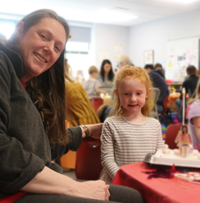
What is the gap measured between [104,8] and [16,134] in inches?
267

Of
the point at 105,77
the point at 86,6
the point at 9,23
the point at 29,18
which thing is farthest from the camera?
the point at 9,23

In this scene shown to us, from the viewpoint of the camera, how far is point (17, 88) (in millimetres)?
826

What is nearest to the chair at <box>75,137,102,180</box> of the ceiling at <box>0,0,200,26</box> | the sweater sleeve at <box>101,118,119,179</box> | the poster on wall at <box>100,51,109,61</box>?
the sweater sleeve at <box>101,118,119,179</box>

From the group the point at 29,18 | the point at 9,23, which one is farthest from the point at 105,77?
the point at 29,18

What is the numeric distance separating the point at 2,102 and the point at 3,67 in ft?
0.41

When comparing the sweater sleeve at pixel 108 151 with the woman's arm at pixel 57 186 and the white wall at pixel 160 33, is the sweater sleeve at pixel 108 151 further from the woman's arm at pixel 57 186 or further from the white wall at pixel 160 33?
the white wall at pixel 160 33

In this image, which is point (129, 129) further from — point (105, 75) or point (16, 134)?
point (105, 75)

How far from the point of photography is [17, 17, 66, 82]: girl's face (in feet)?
3.14

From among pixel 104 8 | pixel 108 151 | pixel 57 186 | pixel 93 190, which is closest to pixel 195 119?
pixel 108 151

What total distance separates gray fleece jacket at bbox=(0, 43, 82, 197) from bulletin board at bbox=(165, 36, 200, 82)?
7.05m

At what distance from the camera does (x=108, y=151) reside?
137 cm

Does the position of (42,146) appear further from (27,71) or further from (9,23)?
(9,23)

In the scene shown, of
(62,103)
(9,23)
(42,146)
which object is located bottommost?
(42,146)

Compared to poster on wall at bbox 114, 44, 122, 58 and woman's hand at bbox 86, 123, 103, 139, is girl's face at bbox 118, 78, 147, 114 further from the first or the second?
poster on wall at bbox 114, 44, 122, 58
